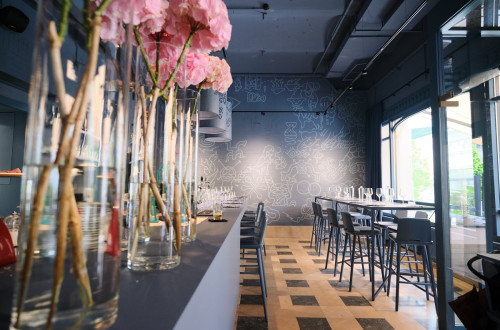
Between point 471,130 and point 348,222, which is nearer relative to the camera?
point 471,130

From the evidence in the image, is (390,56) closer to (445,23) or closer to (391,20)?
(391,20)

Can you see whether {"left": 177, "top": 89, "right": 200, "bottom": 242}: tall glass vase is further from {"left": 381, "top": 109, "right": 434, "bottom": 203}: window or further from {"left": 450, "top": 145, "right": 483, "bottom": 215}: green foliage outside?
{"left": 381, "top": 109, "right": 434, "bottom": 203}: window

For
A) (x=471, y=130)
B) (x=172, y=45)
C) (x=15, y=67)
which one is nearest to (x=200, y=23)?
(x=172, y=45)

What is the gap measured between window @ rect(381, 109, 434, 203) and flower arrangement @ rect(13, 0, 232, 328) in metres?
6.74

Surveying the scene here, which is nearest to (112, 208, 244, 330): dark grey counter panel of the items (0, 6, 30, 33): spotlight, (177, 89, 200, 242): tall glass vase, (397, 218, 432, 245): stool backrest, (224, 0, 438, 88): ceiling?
(177, 89, 200, 242): tall glass vase

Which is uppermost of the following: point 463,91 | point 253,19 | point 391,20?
point 253,19

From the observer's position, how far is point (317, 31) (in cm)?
573

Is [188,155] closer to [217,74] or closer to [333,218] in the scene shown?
[217,74]

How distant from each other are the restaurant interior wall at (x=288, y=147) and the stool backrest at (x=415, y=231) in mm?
4828

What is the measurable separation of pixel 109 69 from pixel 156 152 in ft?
0.90

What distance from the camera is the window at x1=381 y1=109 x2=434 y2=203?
6.46 metres

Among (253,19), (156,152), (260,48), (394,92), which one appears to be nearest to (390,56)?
(394,92)

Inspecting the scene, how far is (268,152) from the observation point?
319 inches

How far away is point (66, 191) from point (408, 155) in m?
7.82
